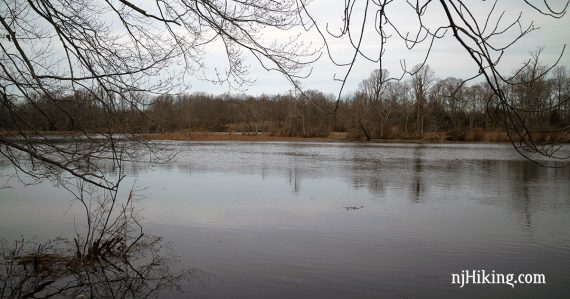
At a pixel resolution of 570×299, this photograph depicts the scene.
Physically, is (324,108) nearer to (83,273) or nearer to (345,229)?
(83,273)

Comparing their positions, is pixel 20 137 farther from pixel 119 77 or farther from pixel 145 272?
pixel 145 272

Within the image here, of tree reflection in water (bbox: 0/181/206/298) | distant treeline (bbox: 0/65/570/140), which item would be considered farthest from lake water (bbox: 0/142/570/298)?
distant treeline (bbox: 0/65/570/140)

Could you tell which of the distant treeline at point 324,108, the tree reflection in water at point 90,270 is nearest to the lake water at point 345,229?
the tree reflection in water at point 90,270

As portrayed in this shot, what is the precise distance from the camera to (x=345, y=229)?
844 centimetres

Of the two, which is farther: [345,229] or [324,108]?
[345,229]

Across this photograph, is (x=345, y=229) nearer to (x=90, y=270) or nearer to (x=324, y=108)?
(x=90, y=270)

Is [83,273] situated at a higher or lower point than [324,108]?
lower

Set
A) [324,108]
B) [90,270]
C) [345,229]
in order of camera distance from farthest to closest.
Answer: [345,229] → [90,270] → [324,108]

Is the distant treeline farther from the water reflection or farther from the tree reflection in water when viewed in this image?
the water reflection

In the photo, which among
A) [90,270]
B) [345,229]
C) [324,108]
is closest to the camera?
[324,108]

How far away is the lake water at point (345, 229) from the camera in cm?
584

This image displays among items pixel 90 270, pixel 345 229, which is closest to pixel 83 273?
pixel 90 270

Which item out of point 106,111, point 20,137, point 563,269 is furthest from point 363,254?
point 20,137

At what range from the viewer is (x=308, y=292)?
5.50 m
